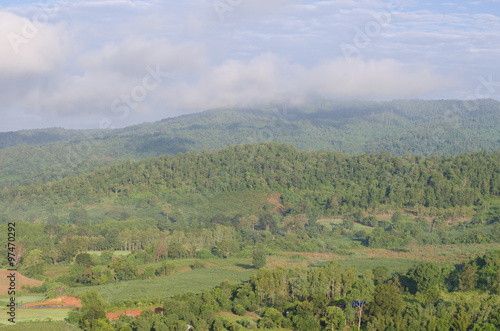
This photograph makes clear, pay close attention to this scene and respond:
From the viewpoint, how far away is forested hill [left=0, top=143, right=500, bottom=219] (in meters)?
77.1

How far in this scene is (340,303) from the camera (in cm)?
3052

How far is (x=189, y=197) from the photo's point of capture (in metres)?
85.6

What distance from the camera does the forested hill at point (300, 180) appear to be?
253 feet

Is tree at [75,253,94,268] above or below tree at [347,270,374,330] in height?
below

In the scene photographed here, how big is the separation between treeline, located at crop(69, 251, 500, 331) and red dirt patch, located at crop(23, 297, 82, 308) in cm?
439

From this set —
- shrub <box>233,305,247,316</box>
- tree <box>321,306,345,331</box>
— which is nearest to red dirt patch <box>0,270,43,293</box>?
shrub <box>233,305,247,316</box>

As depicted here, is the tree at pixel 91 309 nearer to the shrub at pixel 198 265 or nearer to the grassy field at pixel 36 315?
the grassy field at pixel 36 315

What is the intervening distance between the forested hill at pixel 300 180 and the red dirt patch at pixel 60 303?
46.7 m

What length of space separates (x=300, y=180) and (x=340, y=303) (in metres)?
58.5

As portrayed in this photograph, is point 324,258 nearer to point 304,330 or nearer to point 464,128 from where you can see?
point 304,330

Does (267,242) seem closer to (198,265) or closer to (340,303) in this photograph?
(198,265)

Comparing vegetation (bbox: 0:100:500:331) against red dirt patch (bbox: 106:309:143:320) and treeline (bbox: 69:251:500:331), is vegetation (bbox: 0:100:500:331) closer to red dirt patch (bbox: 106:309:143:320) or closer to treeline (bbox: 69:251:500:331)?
treeline (bbox: 69:251:500:331)

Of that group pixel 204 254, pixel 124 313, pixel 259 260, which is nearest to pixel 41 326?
pixel 124 313

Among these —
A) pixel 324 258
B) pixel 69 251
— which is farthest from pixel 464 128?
pixel 69 251
